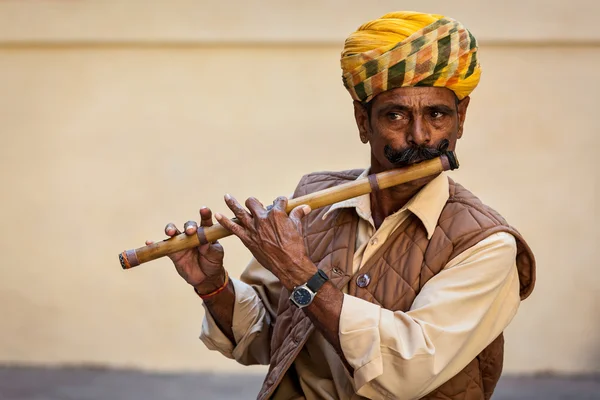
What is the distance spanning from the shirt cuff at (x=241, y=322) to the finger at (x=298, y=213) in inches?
21.2

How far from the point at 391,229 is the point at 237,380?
3.56 meters

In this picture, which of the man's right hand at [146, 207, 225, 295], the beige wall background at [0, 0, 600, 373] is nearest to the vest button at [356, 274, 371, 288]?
the man's right hand at [146, 207, 225, 295]

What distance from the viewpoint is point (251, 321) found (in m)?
3.27

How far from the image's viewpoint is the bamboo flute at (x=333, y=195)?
287cm

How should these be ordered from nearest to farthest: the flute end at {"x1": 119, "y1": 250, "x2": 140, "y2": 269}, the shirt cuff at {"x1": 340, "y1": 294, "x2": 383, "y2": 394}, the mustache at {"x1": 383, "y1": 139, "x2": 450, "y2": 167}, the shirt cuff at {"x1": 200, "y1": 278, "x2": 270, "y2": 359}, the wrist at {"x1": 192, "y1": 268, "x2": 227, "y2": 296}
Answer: the shirt cuff at {"x1": 340, "y1": 294, "x2": 383, "y2": 394}, the mustache at {"x1": 383, "y1": 139, "x2": 450, "y2": 167}, the flute end at {"x1": 119, "y1": 250, "x2": 140, "y2": 269}, the wrist at {"x1": 192, "y1": 268, "x2": 227, "y2": 296}, the shirt cuff at {"x1": 200, "y1": 278, "x2": 270, "y2": 359}

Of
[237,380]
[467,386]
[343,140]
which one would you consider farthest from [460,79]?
[237,380]

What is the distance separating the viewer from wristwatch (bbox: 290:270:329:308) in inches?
106

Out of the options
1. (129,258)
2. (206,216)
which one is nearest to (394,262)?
(206,216)

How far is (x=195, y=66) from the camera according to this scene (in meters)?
6.26

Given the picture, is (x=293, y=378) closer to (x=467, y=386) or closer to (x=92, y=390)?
(x=467, y=386)

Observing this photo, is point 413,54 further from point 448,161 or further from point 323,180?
point 323,180

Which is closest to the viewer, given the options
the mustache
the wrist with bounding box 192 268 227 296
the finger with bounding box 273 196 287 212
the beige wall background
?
the finger with bounding box 273 196 287 212

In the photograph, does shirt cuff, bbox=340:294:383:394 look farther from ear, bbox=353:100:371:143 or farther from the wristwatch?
ear, bbox=353:100:371:143

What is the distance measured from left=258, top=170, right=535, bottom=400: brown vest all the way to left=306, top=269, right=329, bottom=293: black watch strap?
0.25 m
